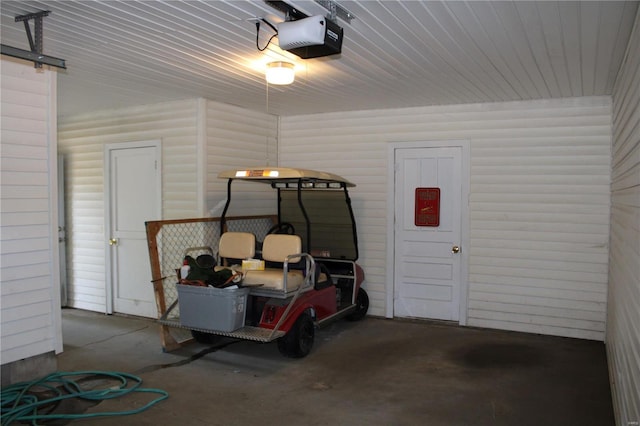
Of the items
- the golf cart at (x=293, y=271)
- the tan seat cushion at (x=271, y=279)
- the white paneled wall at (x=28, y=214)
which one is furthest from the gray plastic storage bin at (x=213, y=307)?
the white paneled wall at (x=28, y=214)

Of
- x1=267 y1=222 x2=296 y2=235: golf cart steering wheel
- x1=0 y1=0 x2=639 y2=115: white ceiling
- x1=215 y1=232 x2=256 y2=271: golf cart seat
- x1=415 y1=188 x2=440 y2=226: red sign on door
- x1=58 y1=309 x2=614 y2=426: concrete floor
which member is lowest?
x1=58 y1=309 x2=614 y2=426: concrete floor

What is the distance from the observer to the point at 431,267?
656 centimetres

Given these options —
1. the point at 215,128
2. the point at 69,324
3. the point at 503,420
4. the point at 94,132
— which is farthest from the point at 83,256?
the point at 503,420

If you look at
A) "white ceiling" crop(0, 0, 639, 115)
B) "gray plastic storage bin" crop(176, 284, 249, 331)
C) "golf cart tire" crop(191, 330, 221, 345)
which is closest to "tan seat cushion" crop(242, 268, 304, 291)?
"gray plastic storage bin" crop(176, 284, 249, 331)

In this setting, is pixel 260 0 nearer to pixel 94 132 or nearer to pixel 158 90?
pixel 158 90

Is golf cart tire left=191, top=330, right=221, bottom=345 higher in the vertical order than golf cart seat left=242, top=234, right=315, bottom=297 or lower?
lower

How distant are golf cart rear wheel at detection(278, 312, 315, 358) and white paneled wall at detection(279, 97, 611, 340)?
1.91 metres

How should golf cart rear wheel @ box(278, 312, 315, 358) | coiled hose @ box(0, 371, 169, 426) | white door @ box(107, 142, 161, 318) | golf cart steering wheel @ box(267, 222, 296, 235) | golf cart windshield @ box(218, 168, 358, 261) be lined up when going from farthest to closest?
1. golf cart windshield @ box(218, 168, 358, 261)
2. white door @ box(107, 142, 161, 318)
3. golf cart steering wheel @ box(267, 222, 296, 235)
4. golf cart rear wheel @ box(278, 312, 315, 358)
5. coiled hose @ box(0, 371, 169, 426)

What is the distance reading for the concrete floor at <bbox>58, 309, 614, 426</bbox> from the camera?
151 inches

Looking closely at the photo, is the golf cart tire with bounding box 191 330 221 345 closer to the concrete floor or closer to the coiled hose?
the concrete floor

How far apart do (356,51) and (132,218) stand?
4051mm

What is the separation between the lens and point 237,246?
5602 millimetres

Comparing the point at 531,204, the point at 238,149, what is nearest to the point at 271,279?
the point at 238,149

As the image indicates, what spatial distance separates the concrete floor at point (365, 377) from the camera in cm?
382
